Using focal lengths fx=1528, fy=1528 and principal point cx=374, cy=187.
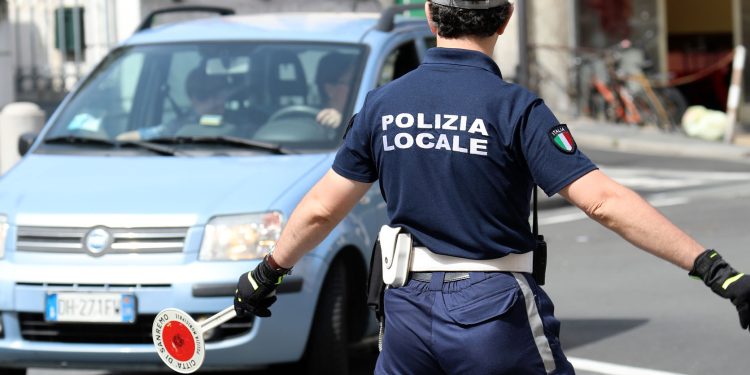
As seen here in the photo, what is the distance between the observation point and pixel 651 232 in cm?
358

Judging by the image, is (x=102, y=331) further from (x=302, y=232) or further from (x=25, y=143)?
(x=302, y=232)

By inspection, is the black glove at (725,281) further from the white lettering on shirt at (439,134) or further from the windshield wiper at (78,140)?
the windshield wiper at (78,140)

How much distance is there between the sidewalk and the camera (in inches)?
759

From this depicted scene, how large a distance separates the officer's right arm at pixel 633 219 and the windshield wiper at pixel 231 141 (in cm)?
349

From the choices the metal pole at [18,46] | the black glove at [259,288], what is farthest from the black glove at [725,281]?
the metal pole at [18,46]

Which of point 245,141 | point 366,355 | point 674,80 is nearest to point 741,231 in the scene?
point 366,355

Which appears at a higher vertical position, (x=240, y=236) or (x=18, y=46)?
(x=240, y=236)

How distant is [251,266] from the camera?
20.4 feet

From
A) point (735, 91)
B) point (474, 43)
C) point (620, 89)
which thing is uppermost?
point (474, 43)

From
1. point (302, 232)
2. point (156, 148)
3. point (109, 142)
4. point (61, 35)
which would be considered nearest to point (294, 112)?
point (156, 148)

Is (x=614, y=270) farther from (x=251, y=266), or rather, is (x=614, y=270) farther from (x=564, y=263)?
(x=251, y=266)

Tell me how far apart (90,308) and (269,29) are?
7.29 feet

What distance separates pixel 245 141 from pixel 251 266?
103 cm

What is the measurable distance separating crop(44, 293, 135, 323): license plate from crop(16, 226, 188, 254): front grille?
0.20 metres
